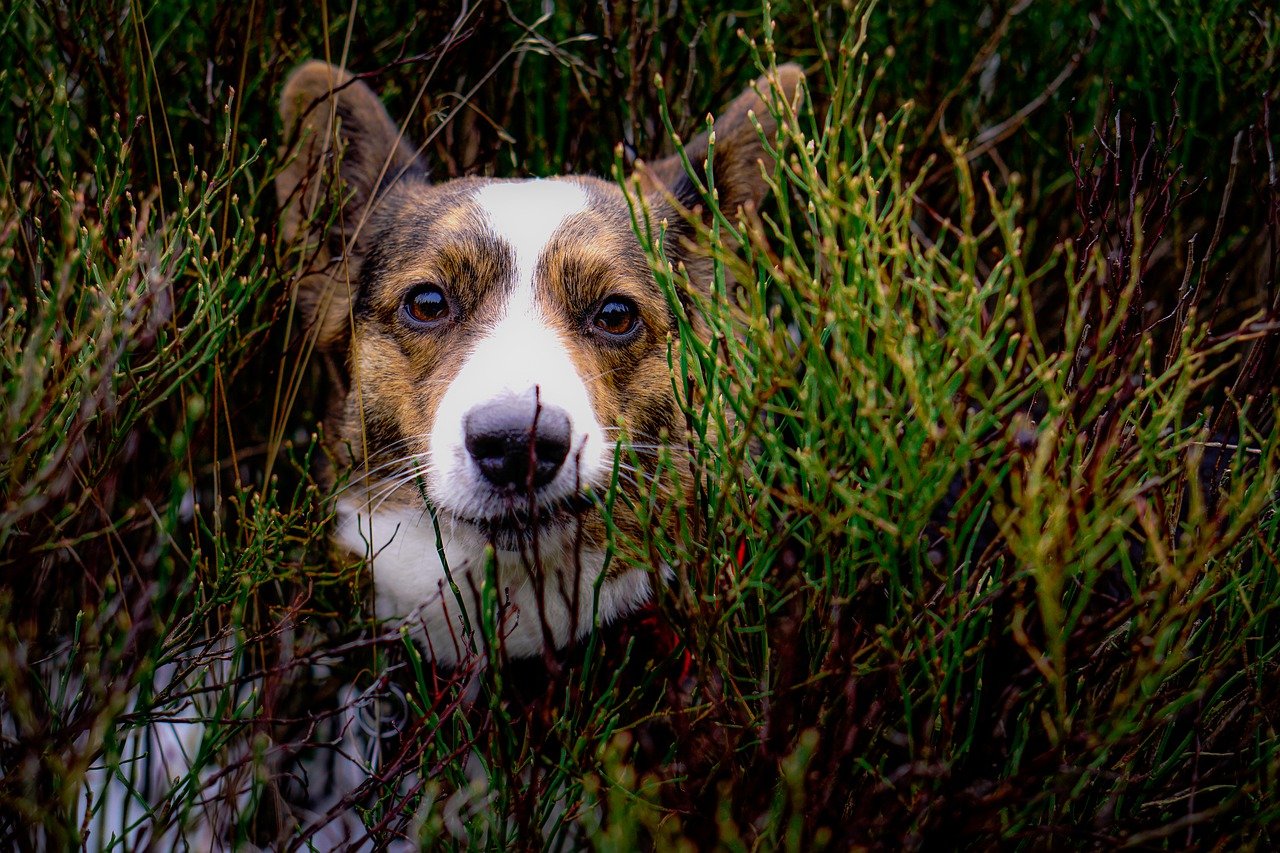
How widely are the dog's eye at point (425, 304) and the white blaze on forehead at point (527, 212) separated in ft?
0.70

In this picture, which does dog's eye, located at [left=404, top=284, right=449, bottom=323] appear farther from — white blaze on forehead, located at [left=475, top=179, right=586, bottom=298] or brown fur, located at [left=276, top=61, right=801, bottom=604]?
white blaze on forehead, located at [left=475, top=179, right=586, bottom=298]

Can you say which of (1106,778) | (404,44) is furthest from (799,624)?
(404,44)

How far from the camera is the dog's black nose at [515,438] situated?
76.7 inches

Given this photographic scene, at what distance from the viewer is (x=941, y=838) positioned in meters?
1.48

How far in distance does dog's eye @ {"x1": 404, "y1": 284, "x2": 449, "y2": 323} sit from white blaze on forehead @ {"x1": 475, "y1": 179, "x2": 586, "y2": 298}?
8.3 inches

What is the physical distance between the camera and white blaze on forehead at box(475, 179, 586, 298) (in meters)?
2.42

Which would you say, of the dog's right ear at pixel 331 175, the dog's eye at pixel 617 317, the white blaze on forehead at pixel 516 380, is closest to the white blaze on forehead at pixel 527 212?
the white blaze on forehead at pixel 516 380

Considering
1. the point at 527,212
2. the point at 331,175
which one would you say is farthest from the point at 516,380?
the point at 331,175

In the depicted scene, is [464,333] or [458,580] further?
[458,580]

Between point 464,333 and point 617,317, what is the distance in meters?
0.40

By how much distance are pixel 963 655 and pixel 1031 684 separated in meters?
0.22

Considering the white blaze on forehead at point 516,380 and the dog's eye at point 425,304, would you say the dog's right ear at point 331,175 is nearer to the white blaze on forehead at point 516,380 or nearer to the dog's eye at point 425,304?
the dog's eye at point 425,304

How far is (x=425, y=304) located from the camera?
2480 mm

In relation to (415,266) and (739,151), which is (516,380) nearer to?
(415,266)
